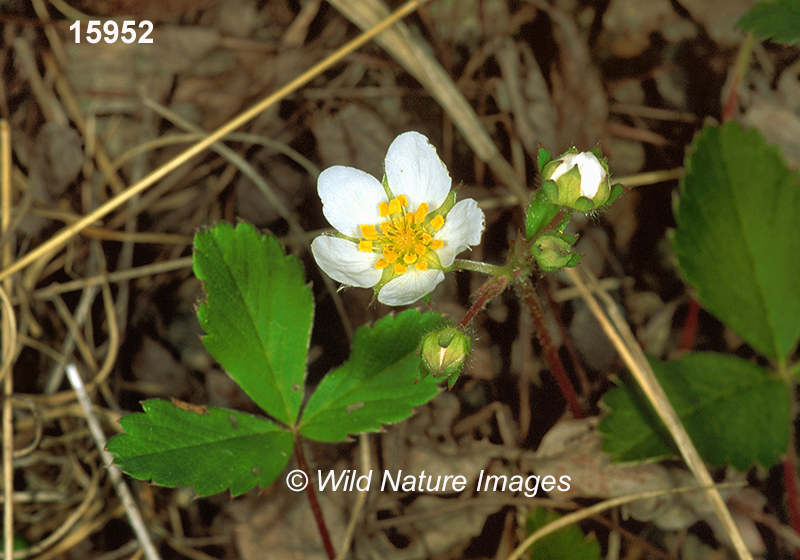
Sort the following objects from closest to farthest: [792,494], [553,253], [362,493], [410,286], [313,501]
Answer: [553,253] → [410,286] → [313,501] → [792,494] → [362,493]

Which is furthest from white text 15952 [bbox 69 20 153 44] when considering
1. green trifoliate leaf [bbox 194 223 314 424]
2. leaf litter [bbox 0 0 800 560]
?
green trifoliate leaf [bbox 194 223 314 424]

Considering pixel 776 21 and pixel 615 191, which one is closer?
pixel 615 191

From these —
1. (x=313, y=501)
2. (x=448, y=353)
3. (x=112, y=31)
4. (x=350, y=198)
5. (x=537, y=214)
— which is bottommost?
(x=313, y=501)

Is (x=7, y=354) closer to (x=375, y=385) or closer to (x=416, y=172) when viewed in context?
(x=375, y=385)

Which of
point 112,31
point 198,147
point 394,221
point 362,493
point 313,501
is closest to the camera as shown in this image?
point 394,221

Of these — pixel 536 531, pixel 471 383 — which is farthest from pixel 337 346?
pixel 536 531

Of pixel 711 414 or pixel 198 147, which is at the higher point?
pixel 198 147

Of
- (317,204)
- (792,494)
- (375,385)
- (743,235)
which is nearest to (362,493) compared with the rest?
(375,385)

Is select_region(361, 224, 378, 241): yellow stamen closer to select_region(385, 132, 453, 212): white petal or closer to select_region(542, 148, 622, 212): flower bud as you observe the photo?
select_region(385, 132, 453, 212): white petal
